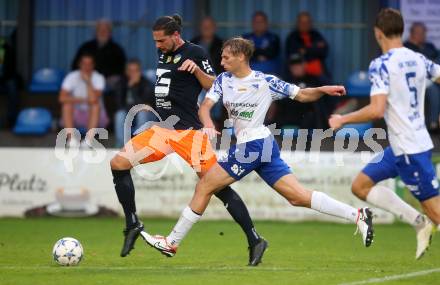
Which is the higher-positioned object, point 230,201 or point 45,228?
point 230,201

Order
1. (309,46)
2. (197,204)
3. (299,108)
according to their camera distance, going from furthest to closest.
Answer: (309,46), (299,108), (197,204)

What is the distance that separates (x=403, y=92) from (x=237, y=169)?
204 centimetres

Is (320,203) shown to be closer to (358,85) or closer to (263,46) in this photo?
(263,46)

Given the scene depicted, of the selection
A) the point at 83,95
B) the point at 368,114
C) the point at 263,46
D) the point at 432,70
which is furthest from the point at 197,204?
the point at 263,46

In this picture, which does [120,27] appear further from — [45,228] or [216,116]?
Answer: [45,228]

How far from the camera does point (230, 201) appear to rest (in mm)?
10812

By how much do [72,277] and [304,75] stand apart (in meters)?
9.34

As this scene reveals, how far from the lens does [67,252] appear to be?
10656mm

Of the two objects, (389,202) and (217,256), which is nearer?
(389,202)

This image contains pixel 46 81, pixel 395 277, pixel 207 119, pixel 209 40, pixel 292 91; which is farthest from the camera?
pixel 46 81

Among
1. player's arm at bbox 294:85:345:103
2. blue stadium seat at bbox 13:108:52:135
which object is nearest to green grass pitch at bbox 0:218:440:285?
player's arm at bbox 294:85:345:103

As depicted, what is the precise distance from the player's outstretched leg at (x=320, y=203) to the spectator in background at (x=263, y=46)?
332 inches

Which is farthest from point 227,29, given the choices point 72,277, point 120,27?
point 72,277

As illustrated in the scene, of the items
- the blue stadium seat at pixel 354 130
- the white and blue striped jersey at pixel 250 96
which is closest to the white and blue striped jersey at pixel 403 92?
the white and blue striped jersey at pixel 250 96
